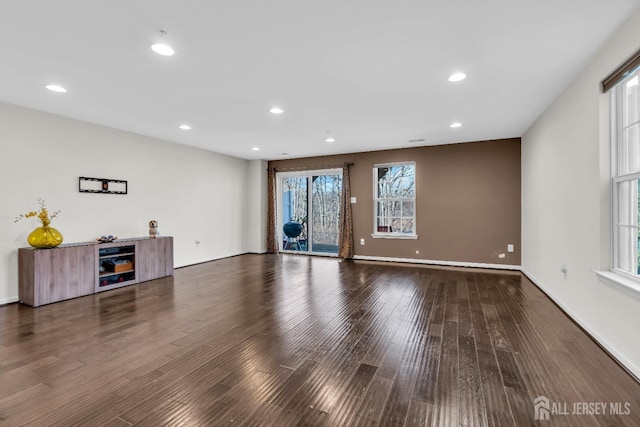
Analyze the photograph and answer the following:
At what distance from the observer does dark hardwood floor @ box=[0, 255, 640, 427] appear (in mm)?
1654

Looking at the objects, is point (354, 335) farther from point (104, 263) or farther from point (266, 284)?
point (104, 263)

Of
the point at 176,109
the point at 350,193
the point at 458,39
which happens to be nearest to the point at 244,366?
the point at 458,39

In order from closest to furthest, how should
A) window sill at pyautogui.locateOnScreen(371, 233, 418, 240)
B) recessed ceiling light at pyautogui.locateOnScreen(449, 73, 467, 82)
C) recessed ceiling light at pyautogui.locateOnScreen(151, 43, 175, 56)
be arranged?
recessed ceiling light at pyautogui.locateOnScreen(151, 43, 175, 56) → recessed ceiling light at pyautogui.locateOnScreen(449, 73, 467, 82) → window sill at pyautogui.locateOnScreen(371, 233, 418, 240)

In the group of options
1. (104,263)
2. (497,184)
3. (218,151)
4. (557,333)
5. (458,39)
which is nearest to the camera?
(458,39)

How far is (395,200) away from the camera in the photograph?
651cm

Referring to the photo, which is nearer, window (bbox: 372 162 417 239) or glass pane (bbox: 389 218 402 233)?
window (bbox: 372 162 417 239)

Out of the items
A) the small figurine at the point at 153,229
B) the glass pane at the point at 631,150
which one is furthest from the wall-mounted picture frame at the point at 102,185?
the glass pane at the point at 631,150

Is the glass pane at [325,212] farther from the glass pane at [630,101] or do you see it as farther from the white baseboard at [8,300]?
the white baseboard at [8,300]

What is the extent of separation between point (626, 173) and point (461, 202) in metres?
3.53

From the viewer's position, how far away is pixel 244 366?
2143mm

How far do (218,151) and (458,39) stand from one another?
5.53m

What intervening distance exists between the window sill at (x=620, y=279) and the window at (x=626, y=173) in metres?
0.05
